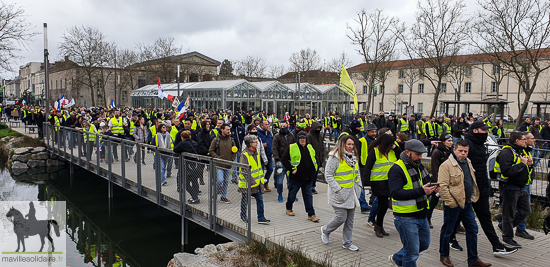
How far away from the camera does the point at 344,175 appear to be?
246 inches

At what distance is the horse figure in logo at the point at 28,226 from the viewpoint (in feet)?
37.7

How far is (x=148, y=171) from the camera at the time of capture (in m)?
10.6

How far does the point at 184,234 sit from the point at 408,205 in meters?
6.42

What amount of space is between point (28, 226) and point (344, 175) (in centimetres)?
1079

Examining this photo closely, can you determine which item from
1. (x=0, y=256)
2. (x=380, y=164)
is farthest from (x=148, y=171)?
(x=380, y=164)

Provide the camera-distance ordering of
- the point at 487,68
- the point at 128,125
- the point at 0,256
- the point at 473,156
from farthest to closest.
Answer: the point at 487,68 → the point at 128,125 → the point at 0,256 → the point at 473,156

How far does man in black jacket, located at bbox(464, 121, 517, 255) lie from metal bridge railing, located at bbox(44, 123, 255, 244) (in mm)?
3561

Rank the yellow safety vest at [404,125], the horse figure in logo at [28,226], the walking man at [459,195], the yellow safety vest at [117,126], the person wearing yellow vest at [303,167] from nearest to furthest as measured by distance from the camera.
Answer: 1. the walking man at [459,195]
2. the person wearing yellow vest at [303,167]
3. the horse figure in logo at [28,226]
4. the yellow safety vest at [117,126]
5. the yellow safety vest at [404,125]

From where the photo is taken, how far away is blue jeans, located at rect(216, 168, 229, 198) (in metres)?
7.43

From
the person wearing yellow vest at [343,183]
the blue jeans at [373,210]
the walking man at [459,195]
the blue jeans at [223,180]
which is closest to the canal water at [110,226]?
the blue jeans at [223,180]

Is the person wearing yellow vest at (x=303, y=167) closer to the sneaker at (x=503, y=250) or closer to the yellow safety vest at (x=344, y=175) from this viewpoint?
the yellow safety vest at (x=344, y=175)

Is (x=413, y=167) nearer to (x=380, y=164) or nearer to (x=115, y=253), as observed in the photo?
(x=380, y=164)

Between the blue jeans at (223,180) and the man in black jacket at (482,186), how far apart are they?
4.06m

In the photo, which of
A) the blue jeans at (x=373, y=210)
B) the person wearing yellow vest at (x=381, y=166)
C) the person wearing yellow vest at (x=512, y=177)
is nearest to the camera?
the person wearing yellow vest at (x=512, y=177)
